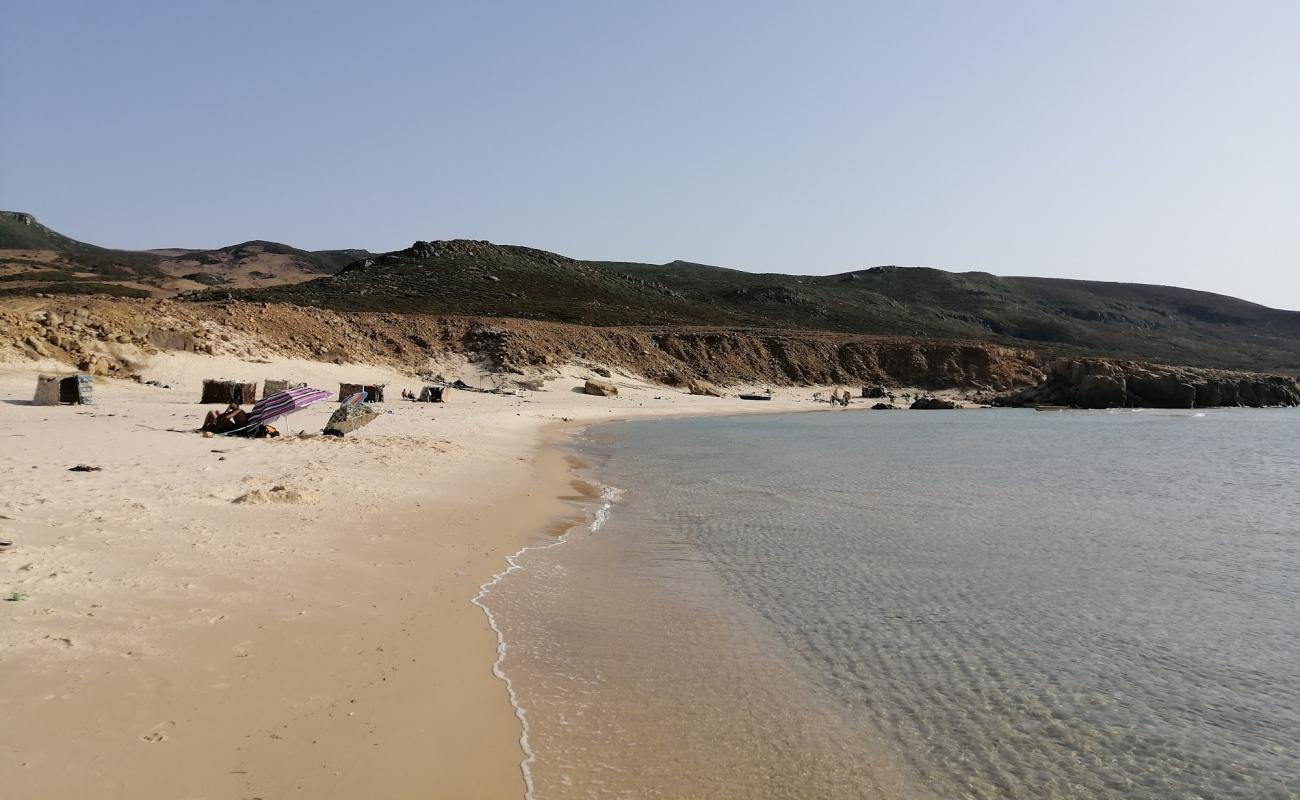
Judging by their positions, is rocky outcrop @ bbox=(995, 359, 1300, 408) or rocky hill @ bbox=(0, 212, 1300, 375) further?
rocky hill @ bbox=(0, 212, 1300, 375)

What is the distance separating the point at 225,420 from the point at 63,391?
7.08 meters

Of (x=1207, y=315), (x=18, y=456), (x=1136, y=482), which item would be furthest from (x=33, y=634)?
(x=1207, y=315)

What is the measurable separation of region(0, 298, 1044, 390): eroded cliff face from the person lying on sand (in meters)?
13.6

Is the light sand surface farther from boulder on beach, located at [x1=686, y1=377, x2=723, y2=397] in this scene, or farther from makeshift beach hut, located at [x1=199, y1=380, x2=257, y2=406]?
boulder on beach, located at [x1=686, y1=377, x2=723, y2=397]

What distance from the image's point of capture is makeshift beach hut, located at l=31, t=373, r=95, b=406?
1944 cm

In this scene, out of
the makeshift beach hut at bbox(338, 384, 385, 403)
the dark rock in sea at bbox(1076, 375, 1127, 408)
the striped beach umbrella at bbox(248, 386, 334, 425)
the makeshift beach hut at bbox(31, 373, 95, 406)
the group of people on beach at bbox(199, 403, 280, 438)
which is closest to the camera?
the group of people on beach at bbox(199, 403, 280, 438)

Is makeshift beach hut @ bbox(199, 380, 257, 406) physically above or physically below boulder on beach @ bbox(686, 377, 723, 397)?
below

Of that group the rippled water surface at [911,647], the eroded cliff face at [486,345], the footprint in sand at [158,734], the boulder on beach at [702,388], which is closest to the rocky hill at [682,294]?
the eroded cliff face at [486,345]

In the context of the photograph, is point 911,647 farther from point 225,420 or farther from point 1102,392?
point 1102,392

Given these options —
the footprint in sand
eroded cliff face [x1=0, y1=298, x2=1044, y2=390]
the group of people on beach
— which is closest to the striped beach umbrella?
the group of people on beach

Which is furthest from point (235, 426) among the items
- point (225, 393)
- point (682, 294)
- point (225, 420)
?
point (682, 294)

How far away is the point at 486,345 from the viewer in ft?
156

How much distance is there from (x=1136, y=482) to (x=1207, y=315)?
15420 cm

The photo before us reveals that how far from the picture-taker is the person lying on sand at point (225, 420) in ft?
52.2
